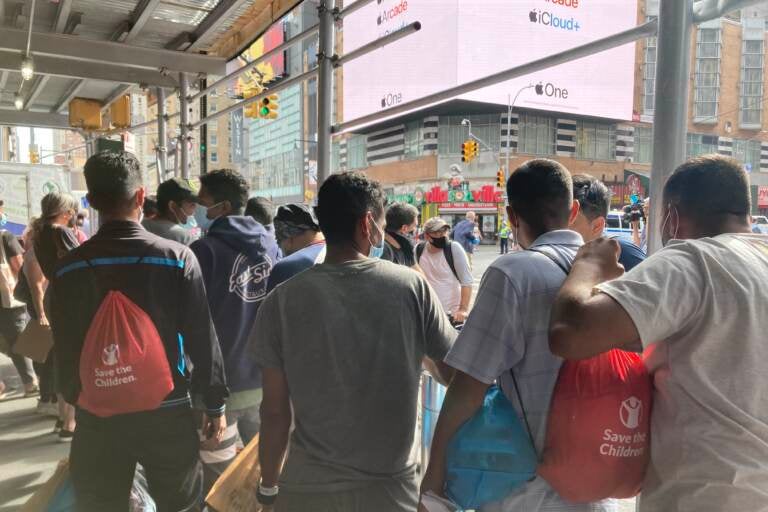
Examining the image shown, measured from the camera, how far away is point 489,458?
62.4 inches

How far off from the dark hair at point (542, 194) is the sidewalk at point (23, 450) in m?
3.92

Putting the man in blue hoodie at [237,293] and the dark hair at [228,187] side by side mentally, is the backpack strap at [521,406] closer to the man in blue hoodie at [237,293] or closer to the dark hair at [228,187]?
the man in blue hoodie at [237,293]

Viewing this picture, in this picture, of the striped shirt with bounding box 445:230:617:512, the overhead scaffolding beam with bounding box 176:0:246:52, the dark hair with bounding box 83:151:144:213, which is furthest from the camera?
the overhead scaffolding beam with bounding box 176:0:246:52

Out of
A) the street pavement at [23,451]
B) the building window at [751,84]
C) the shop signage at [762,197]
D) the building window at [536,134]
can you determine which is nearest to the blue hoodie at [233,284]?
the street pavement at [23,451]

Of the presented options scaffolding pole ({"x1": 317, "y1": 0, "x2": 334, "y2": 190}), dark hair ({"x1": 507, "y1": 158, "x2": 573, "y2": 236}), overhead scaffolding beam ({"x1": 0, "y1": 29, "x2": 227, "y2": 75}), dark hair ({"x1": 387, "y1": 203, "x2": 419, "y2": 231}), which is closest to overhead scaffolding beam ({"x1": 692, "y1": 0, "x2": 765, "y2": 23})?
dark hair ({"x1": 507, "y1": 158, "x2": 573, "y2": 236})

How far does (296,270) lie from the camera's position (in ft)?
9.37

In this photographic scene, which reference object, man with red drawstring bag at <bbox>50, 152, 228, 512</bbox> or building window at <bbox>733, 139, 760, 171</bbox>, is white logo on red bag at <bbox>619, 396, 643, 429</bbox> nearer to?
man with red drawstring bag at <bbox>50, 152, 228, 512</bbox>

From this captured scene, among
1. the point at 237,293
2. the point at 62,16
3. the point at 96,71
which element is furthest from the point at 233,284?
the point at 96,71

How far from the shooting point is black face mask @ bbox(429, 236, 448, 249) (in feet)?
20.2

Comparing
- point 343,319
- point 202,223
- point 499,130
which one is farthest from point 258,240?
point 499,130

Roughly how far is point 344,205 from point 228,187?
1559 millimetres

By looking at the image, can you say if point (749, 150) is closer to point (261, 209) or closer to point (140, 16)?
point (140, 16)

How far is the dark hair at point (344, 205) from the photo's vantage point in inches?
78.4

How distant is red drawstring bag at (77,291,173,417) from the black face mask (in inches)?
165
